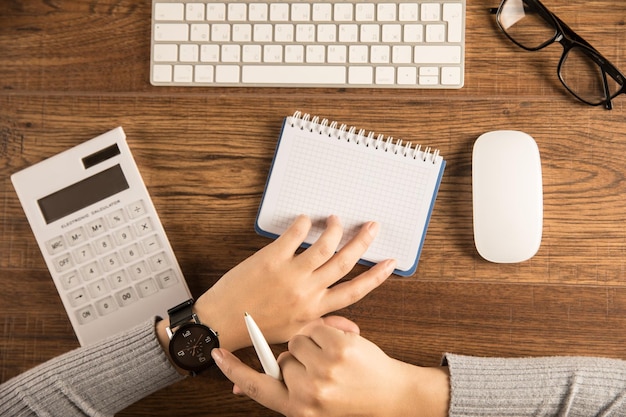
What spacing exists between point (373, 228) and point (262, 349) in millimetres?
209

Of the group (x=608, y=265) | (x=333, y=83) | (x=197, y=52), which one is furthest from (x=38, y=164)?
(x=608, y=265)

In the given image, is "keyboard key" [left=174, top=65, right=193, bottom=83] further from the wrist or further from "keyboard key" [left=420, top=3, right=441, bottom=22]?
the wrist

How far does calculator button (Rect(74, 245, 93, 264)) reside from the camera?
82 centimetres

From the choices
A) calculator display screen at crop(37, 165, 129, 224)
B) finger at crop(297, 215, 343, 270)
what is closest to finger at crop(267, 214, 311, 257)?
finger at crop(297, 215, 343, 270)

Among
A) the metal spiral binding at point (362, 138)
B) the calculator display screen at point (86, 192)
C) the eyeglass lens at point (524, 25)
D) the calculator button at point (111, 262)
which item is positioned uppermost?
the eyeglass lens at point (524, 25)

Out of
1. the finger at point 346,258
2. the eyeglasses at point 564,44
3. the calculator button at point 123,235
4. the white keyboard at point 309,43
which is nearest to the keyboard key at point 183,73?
the white keyboard at point 309,43

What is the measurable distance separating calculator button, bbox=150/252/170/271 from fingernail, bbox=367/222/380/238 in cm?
27

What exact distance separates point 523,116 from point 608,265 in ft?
0.74

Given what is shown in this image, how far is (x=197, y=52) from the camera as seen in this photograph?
83 cm

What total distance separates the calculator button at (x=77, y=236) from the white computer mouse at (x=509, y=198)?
1.70ft

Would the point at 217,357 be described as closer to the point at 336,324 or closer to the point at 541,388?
the point at 336,324

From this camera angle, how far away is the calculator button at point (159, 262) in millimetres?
813

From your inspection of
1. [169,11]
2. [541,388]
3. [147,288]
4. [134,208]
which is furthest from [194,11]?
[541,388]

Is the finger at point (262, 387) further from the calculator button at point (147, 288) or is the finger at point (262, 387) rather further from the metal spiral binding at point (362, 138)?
the metal spiral binding at point (362, 138)
